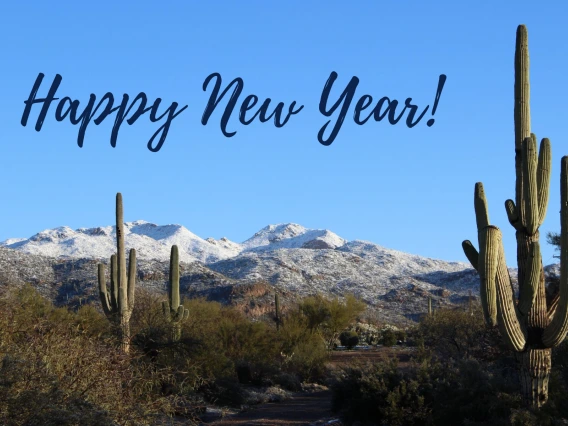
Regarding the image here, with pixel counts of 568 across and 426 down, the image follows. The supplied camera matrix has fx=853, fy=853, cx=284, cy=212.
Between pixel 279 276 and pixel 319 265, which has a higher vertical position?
pixel 319 265

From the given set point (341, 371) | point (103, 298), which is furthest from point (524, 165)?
point (103, 298)

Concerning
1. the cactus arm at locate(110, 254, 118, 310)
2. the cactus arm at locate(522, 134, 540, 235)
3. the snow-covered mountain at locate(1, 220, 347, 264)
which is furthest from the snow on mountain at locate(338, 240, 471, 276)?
the cactus arm at locate(522, 134, 540, 235)

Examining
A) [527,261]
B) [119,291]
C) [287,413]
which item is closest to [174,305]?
[119,291]

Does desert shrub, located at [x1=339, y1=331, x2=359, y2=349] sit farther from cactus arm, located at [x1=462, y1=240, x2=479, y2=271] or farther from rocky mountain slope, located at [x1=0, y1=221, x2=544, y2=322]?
cactus arm, located at [x1=462, y1=240, x2=479, y2=271]

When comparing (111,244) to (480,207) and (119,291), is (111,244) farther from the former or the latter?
(480,207)

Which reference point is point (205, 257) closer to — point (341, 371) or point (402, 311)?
point (402, 311)

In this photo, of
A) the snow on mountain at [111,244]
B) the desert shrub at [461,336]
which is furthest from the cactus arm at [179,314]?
the snow on mountain at [111,244]

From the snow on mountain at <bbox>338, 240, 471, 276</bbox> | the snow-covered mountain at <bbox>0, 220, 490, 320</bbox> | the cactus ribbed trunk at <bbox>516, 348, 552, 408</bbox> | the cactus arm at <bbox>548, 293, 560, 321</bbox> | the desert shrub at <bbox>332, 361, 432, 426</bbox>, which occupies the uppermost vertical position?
the snow on mountain at <bbox>338, 240, 471, 276</bbox>

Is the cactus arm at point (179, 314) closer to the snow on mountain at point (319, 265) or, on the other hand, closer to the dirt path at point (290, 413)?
the dirt path at point (290, 413)
